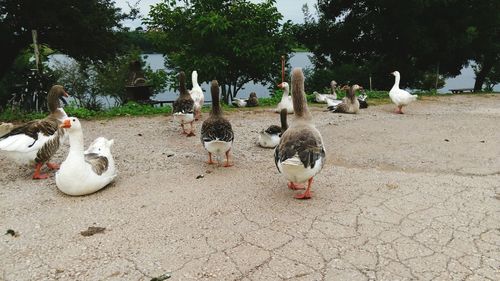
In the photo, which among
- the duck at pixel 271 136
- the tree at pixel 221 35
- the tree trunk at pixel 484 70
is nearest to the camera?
the duck at pixel 271 136

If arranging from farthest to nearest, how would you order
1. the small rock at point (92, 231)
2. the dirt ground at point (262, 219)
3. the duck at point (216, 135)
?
1. the duck at point (216, 135)
2. the small rock at point (92, 231)
3. the dirt ground at point (262, 219)

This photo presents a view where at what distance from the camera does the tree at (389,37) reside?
1728 centimetres

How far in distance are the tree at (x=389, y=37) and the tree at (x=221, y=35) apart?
12.6ft

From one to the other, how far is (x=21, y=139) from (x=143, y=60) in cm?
1683

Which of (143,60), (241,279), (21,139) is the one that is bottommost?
(241,279)

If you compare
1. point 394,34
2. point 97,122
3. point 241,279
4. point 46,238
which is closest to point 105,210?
point 46,238

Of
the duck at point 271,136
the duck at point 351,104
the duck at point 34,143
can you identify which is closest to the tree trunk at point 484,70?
the duck at point 351,104

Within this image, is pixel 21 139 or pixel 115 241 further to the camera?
pixel 21 139

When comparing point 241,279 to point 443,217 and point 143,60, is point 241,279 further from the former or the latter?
point 143,60

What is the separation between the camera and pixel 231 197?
5242 mm

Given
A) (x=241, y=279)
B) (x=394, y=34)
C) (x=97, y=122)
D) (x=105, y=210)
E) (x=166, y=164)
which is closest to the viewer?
(x=241, y=279)

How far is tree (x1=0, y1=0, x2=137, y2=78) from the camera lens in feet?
42.8

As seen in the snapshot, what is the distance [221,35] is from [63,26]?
18.4ft

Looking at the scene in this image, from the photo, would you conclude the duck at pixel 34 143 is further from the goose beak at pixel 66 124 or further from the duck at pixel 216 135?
the duck at pixel 216 135
